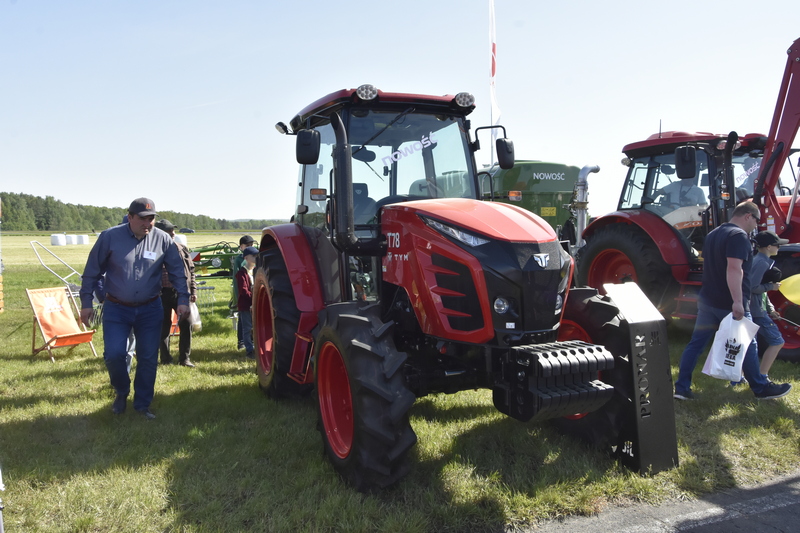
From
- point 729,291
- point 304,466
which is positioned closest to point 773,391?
point 729,291

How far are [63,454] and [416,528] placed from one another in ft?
8.70

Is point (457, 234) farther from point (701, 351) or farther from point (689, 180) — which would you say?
point (689, 180)

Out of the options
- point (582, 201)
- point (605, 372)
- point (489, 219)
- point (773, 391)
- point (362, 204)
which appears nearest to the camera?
point (489, 219)

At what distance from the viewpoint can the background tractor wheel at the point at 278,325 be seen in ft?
15.7

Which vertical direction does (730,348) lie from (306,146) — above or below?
below

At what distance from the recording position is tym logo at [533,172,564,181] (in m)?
Answer: 12.2

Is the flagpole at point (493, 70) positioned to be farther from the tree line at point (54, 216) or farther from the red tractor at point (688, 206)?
the tree line at point (54, 216)

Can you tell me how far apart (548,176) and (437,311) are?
976 cm

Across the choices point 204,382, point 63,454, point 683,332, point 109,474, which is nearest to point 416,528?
point 109,474

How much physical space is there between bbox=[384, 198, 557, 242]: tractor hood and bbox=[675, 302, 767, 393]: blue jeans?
2.30 m

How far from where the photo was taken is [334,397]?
12.4 feet

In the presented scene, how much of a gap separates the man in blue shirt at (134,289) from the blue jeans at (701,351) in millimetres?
4311

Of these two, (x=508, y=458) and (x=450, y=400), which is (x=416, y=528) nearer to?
(x=508, y=458)

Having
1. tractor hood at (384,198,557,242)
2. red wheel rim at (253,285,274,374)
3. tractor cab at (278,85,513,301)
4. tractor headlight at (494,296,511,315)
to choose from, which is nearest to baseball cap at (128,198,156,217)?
red wheel rim at (253,285,274,374)
